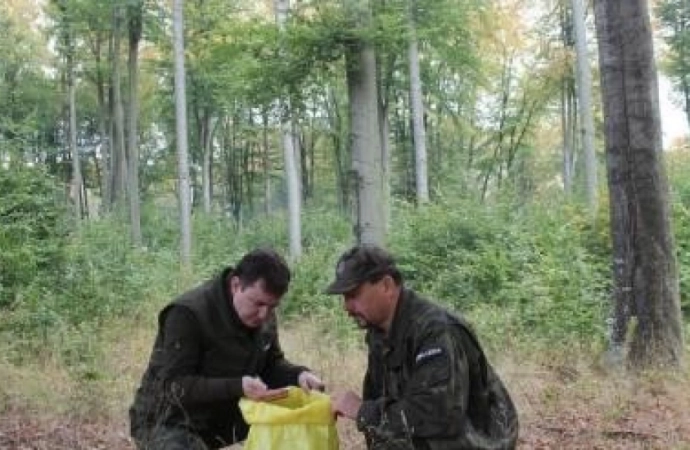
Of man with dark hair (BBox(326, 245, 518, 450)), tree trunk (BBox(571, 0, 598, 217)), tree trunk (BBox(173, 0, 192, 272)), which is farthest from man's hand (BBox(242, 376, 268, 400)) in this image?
tree trunk (BBox(173, 0, 192, 272))

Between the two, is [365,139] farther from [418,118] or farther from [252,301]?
[418,118]

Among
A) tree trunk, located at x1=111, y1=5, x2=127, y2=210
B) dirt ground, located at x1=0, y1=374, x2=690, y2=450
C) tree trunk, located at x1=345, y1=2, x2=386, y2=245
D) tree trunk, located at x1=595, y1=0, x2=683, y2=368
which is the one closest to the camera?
dirt ground, located at x1=0, y1=374, x2=690, y2=450

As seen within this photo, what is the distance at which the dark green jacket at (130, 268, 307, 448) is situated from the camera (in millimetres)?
3732

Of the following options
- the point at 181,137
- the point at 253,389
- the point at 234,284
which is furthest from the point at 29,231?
the point at 181,137

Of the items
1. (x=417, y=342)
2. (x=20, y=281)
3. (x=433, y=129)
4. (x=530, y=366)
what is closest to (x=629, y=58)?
(x=530, y=366)

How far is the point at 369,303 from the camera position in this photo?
10.9 ft

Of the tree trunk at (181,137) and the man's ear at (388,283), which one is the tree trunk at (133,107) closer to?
the tree trunk at (181,137)

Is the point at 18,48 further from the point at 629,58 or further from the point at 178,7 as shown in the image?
the point at 629,58

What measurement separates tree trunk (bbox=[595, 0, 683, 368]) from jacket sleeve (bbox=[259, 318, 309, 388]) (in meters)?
3.79

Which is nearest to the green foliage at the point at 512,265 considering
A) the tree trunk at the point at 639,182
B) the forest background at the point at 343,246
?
the forest background at the point at 343,246

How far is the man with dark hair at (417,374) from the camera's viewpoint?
10.3 ft

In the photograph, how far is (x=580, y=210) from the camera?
12594mm

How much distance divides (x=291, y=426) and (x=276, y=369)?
0.66 m

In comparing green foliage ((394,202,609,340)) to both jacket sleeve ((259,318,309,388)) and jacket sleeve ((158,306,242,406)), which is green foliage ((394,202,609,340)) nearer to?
jacket sleeve ((259,318,309,388))
